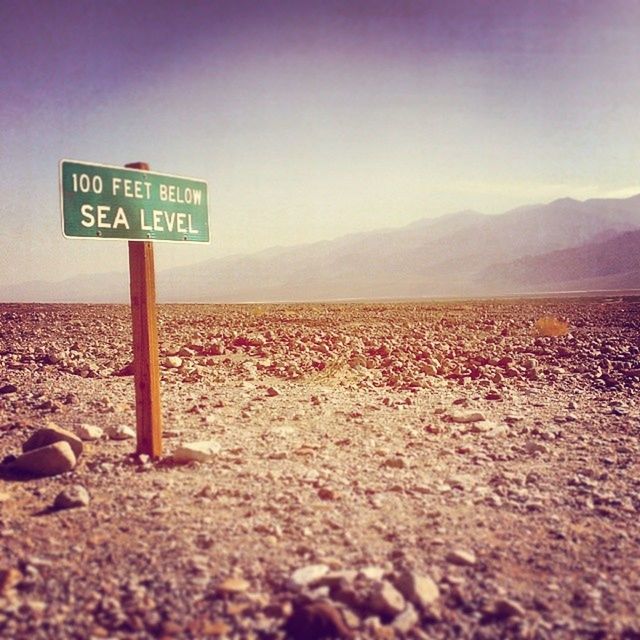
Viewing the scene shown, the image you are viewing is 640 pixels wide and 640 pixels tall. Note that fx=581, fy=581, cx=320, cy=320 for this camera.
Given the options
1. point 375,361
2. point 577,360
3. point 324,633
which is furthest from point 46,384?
point 577,360

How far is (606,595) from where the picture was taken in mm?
2764

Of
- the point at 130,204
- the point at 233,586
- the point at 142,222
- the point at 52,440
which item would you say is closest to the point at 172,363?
the point at 52,440

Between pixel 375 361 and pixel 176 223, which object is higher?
pixel 176 223

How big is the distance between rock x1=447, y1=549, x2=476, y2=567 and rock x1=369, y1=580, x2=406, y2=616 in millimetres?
489

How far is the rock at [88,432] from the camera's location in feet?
16.9

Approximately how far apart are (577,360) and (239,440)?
21.2ft

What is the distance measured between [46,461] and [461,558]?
3058mm

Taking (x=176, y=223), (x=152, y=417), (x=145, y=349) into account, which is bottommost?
(x=152, y=417)

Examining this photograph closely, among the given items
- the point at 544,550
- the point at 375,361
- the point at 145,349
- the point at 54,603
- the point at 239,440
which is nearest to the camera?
the point at 54,603

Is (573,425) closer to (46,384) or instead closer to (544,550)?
(544,550)

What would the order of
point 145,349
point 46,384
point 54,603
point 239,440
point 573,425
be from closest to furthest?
point 54,603 → point 145,349 → point 239,440 → point 573,425 → point 46,384

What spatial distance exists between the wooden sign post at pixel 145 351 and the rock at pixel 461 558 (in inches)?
101

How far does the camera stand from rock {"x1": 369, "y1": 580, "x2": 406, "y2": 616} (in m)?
2.58

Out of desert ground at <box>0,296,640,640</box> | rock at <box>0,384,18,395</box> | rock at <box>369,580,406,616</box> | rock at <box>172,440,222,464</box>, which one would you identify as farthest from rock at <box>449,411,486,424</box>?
rock at <box>0,384,18,395</box>
